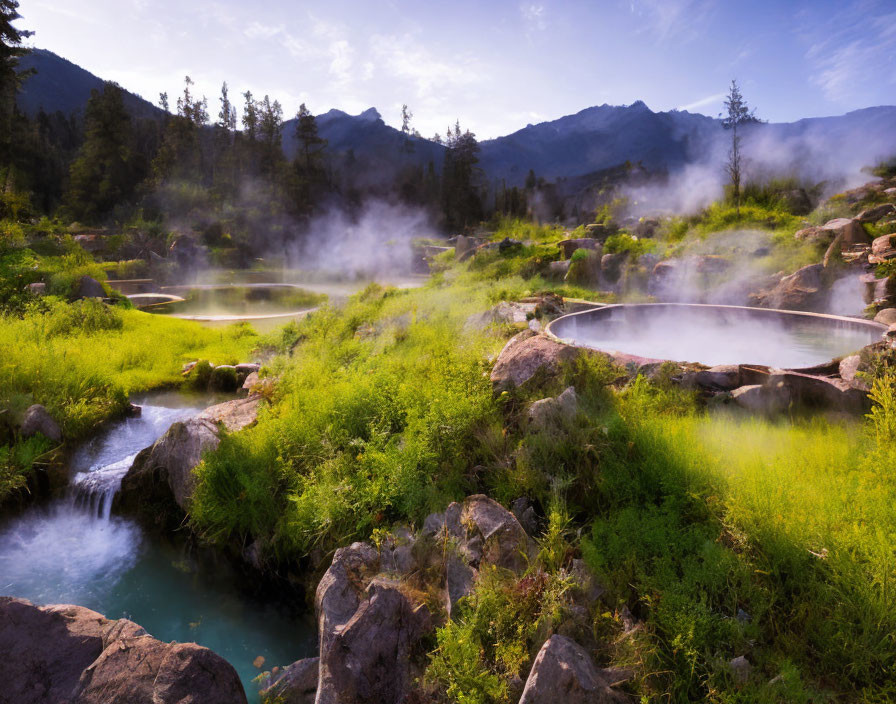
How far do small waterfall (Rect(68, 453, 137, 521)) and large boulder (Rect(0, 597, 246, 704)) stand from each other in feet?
9.61

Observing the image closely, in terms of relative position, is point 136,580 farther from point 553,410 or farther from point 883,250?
point 883,250

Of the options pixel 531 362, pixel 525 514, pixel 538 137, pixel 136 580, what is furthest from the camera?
pixel 538 137

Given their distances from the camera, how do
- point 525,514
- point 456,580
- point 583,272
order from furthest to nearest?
1. point 583,272
2. point 525,514
3. point 456,580

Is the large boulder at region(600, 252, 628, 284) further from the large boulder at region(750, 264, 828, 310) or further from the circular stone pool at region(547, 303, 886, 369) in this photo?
the circular stone pool at region(547, 303, 886, 369)

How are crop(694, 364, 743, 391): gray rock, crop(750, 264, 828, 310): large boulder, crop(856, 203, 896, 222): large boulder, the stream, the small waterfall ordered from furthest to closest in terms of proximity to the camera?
crop(856, 203, 896, 222): large boulder, crop(750, 264, 828, 310): large boulder, the small waterfall, crop(694, 364, 743, 391): gray rock, the stream

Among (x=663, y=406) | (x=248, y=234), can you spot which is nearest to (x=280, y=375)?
(x=663, y=406)

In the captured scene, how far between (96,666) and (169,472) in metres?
3.15

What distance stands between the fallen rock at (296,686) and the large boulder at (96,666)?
1.00 ft

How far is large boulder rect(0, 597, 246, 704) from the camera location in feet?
10.3

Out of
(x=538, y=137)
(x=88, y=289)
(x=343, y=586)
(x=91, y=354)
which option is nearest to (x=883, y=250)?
(x=343, y=586)

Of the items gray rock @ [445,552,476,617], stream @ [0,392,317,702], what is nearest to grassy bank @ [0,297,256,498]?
stream @ [0,392,317,702]

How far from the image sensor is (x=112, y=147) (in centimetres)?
3972

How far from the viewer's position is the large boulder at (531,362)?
5492 mm

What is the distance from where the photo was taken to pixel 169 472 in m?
6.18
